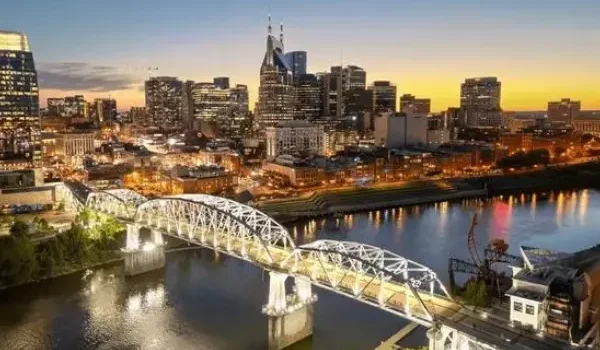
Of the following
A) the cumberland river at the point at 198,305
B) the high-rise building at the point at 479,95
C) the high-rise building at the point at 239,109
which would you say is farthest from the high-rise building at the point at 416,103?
the cumberland river at the point at 198,305

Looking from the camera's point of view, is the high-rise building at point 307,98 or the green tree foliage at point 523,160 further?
the high-rise building at point 307,98

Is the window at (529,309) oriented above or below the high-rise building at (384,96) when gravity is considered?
below

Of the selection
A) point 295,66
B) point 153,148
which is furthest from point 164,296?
point 295,66

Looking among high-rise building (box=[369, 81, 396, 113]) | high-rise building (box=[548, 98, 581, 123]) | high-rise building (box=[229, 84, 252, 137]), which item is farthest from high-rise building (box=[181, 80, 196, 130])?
high-rise building (box=[548, 98, 581, 123])

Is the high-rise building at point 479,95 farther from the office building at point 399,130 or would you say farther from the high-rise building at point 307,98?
the office building at point 399,130

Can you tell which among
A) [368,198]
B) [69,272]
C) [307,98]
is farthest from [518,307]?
[307,98]

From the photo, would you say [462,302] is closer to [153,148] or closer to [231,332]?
[231,332]

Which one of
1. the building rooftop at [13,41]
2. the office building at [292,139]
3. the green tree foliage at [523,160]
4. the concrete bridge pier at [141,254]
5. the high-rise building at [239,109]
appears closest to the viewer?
the concrete bridge pier at [141,254]
